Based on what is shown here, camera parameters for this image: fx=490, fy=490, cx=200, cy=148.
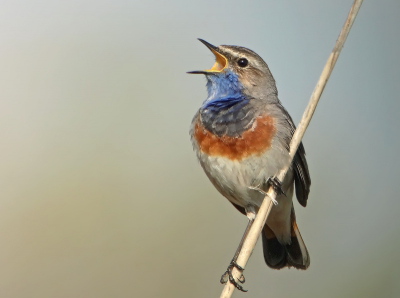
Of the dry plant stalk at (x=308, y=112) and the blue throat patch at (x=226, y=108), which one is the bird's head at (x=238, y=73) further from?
the dry plant stalk at (x=308, y=112)

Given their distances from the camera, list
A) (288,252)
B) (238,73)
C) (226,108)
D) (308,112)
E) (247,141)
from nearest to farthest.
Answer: (308,112) < (247,141) < (226,108) < (238,73) < (288,252)

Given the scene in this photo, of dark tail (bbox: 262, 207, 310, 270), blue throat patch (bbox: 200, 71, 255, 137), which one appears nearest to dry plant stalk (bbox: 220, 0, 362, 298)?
blue throat patch (bbox: 200, 71, 255, 137)

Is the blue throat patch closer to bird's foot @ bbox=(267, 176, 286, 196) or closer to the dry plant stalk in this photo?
bird's foot @ bbox=(267, 176, 286, 196)

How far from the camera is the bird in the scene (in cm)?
395

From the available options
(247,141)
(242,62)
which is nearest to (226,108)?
(247,141)

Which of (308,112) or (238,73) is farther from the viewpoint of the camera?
(238,73)

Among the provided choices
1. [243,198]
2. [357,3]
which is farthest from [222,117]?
[357,3]

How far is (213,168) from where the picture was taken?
412 cm

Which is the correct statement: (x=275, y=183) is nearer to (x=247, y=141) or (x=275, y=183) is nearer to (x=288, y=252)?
(x=247, y=141)

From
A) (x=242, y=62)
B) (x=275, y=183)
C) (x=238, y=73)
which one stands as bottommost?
(x=275, y=183)

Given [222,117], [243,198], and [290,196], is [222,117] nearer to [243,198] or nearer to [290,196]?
[243,198]

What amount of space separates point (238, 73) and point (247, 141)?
0.78 m

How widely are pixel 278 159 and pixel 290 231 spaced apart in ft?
4.23

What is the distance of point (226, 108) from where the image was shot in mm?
4164
